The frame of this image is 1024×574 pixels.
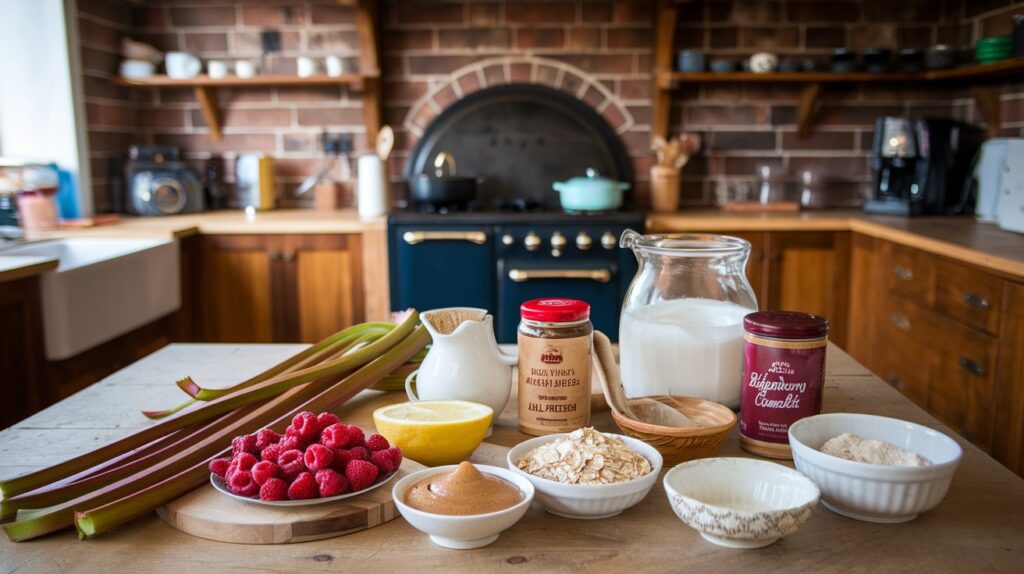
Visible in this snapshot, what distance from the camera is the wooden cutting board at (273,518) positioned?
903mm

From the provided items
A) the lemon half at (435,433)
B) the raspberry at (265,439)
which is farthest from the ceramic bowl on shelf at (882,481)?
the raspberry at (265,439)

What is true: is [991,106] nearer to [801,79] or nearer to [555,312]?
[801,79]

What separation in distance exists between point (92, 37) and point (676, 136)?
256 cm

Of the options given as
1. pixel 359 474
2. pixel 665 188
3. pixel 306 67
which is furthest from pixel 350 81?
pixel 359 474

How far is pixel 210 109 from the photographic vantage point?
12.9 feet

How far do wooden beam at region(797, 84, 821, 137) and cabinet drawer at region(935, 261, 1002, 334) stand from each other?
4.17 feet

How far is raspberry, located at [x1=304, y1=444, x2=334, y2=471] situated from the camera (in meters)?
0.94

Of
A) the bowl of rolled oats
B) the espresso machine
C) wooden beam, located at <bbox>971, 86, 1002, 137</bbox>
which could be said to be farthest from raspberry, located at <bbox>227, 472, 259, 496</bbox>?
wooden beam, located at <bbox>971, 86, 1002, 137</bbox>

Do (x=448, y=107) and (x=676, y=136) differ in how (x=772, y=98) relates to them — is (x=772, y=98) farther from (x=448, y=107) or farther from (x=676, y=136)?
(x=448, y=107)

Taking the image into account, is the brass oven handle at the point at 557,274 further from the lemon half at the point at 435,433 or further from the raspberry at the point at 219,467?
the raspberry at the point at 219,467

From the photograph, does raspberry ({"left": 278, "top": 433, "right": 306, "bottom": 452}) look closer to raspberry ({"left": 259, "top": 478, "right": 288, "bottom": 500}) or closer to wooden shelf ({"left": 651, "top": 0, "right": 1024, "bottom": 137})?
raspberry ({"left": 259, "top": 478, "right": 288, "bottom": 500})

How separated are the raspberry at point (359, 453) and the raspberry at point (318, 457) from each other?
3 cm

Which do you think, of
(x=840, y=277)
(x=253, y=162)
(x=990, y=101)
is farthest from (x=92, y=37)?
(x=990, y=101)

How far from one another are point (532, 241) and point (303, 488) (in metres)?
2.48
